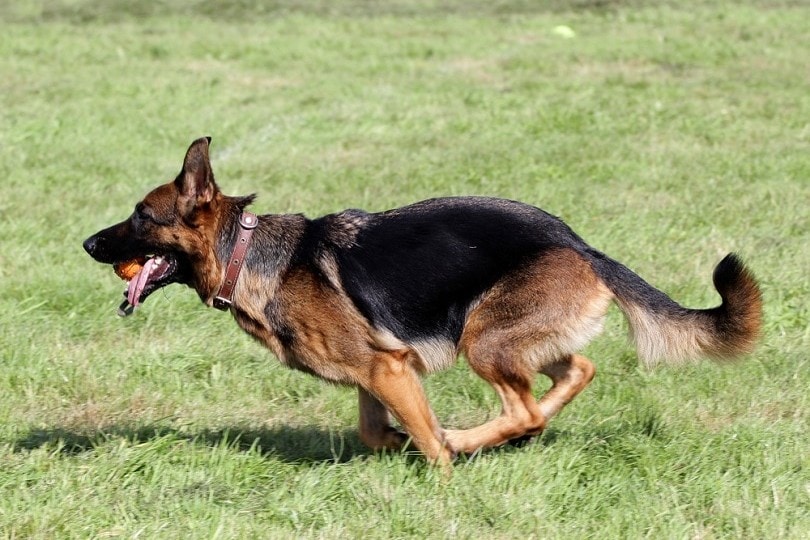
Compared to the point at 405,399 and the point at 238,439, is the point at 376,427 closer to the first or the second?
the point at 405,399

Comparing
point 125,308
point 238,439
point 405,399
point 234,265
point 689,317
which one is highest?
point 234,265

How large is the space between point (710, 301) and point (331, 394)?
107 inches

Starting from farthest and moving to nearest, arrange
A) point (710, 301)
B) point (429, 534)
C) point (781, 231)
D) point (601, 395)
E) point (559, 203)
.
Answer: point (559, 203), point (781, 231), point (710, 301), point (601, 395), point (429, 534)

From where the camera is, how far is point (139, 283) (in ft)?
17.3

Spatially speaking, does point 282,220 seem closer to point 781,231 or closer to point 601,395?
point 601,395

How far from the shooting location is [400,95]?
1386 cm

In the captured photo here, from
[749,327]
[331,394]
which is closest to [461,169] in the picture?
[331,394]

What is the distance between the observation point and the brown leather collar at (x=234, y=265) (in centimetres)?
520

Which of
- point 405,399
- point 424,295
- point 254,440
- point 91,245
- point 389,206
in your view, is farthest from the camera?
point 389,206

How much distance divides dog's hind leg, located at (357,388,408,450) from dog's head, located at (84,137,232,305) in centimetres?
93

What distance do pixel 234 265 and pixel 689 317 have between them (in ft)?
6.98

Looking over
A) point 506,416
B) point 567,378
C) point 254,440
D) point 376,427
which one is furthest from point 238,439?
point 567,378

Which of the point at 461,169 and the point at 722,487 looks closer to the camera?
the point at 722,487

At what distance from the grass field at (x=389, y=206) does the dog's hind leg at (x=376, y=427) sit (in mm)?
123
